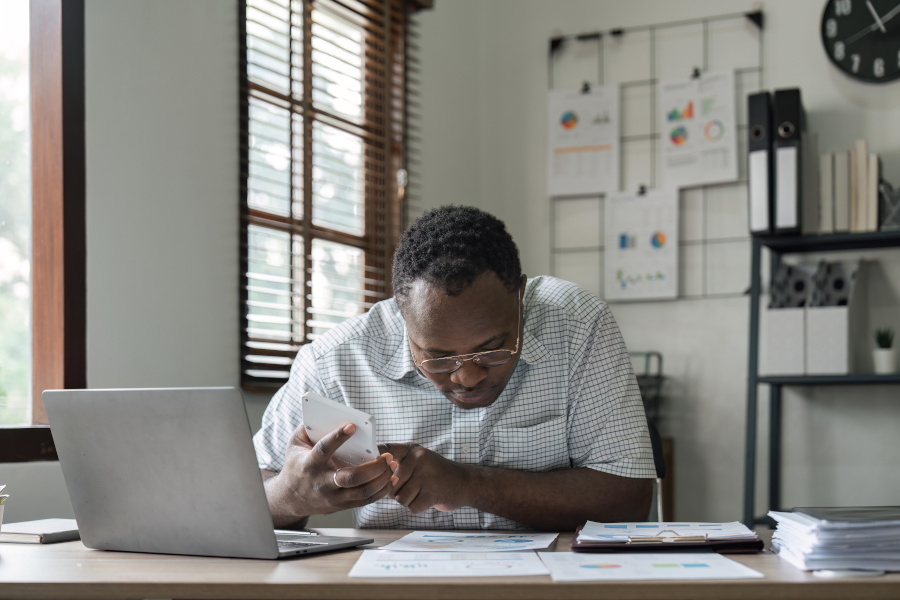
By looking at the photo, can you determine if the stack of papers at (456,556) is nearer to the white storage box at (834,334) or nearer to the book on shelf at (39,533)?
the book on shelf at (39,533)

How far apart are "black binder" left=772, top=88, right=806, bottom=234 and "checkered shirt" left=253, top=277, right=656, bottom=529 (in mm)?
1325

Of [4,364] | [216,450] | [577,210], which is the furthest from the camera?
[577,210]

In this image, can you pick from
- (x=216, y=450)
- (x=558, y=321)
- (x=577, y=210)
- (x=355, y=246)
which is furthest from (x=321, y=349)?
(x=577, y=210)

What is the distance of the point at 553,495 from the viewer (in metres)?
1.46

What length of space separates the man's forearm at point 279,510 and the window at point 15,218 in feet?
2.19

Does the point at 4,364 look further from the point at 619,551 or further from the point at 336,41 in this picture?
the point at 336,41

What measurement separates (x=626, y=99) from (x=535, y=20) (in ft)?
1.64

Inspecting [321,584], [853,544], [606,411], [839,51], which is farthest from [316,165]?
[853,544]

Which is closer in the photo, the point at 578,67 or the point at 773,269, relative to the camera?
the point at 773,269

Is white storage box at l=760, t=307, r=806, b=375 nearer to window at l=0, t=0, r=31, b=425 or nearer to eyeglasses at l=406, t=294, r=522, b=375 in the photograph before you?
eyeglasses at l=406, t=294, r=522, b=375

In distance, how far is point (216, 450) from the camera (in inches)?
44.5

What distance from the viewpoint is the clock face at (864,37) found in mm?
2984

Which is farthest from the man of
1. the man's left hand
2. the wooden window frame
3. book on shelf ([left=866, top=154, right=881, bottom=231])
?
book on shelf ([left=866, top=154, right=881, bottom=231])

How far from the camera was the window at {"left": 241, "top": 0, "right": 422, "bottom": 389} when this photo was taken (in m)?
2.49
